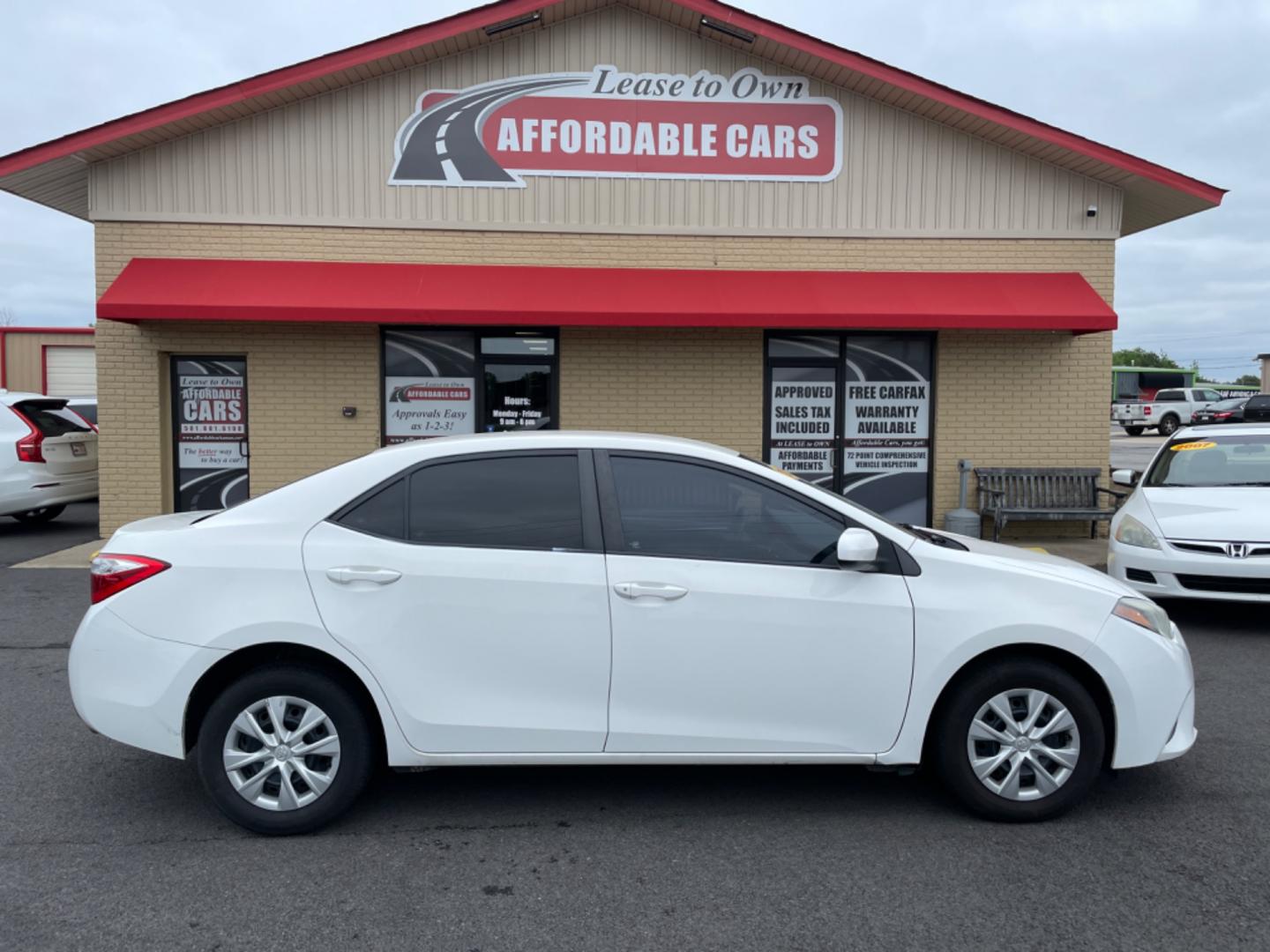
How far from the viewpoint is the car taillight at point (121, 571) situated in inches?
154

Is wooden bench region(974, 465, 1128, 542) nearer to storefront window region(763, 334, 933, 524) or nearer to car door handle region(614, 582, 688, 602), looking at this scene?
storefront window region(763, 334, 933, 524)

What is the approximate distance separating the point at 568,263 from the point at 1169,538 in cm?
685

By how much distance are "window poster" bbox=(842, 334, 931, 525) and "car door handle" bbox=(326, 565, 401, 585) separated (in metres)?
8.76

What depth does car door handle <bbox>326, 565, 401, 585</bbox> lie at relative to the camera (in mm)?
3860

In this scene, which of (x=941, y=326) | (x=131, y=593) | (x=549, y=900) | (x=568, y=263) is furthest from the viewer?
(x=568, y=263)

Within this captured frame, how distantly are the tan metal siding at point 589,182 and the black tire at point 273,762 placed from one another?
8337mm

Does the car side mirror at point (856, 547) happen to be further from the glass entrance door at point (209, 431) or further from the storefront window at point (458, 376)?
the glass entrance door at point (209, 431)

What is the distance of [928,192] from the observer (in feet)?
38.0

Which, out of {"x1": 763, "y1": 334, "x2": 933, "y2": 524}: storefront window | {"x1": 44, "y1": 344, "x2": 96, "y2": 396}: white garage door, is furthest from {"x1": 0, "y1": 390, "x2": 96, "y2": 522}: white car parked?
{"x1": 44, "y1": 344, "x2": 96, "y2": 396}: white garage door

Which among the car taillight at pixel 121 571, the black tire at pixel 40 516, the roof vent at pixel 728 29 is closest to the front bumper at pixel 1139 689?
the car taillight at pixel 121 571

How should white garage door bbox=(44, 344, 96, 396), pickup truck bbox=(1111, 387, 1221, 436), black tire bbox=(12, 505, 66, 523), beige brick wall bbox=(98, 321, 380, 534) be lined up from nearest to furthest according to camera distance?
beige brick wall bbox=(98, 321, 380, 534)
black tire bbox=(12, 505, 66, 523)
white garage door bbox=(44, 344, 96, 396)
pickup truck bbox=(1111, 387, 1221, 436)

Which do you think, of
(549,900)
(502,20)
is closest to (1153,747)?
(549,900)

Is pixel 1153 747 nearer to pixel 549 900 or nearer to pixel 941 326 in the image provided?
pixel 549 900

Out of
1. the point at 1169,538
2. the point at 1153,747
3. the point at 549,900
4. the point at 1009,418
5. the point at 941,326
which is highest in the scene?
the point at 941,326
